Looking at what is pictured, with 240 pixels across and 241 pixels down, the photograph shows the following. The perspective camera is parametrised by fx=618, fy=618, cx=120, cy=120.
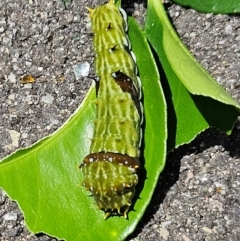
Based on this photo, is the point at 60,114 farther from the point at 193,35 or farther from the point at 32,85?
the point at 193,35

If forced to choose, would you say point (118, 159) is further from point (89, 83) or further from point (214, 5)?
point (214, 5)

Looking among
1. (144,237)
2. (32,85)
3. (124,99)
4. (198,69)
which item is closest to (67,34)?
(32,85)

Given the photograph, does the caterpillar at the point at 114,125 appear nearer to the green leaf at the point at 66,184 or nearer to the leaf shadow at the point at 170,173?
the green leaf at the point at 66,184

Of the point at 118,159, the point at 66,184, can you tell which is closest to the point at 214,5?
the point at 118,159

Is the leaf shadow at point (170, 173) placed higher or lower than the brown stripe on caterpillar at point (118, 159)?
lower

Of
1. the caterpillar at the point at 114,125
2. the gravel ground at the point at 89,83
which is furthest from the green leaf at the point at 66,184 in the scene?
the gravel ground at the point at 89,83

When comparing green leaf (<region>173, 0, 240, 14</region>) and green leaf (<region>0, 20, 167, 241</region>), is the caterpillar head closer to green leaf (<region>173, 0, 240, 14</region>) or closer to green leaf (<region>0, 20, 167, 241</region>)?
green leaf (<region>0, 20, 167, 241</region>)

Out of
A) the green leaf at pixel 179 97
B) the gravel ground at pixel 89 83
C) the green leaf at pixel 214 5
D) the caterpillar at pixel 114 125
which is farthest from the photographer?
the gravel ground at pixel 89 83
